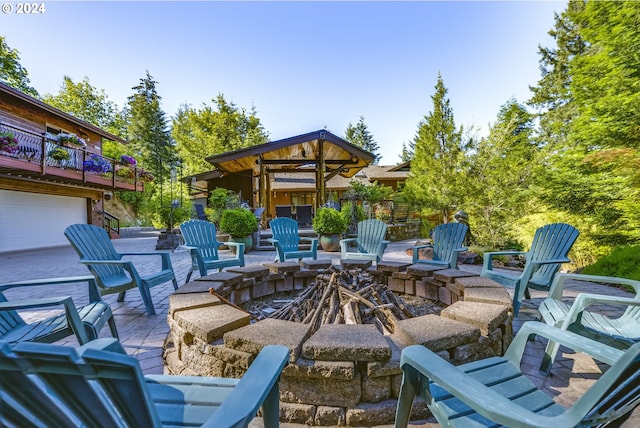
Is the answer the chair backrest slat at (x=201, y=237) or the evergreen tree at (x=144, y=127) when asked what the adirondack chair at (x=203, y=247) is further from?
the evergreen tree at (x=144, y=127)

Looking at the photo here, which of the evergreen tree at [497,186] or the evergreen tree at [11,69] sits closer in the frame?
the evergreen tree at [497,186]

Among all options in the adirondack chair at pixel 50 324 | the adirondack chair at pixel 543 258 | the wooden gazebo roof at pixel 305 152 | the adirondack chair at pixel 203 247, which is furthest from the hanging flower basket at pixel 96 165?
the adirondack chair at pixel 543 258

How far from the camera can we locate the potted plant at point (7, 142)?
6902mm

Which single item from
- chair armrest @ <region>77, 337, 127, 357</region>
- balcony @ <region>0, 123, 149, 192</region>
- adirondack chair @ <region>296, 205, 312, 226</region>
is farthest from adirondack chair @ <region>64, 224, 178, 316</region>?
adirondack chair @ <region>296, 205, 312, 226</region>

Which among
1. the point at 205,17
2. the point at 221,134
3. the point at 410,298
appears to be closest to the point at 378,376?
the point at 410,298

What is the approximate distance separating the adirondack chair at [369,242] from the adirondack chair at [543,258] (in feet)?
4.77

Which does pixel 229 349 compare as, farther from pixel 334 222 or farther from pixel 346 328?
pixel 334 222

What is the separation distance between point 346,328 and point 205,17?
817cm

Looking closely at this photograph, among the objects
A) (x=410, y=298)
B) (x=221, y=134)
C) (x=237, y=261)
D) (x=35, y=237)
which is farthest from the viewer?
(x=221, y=134)

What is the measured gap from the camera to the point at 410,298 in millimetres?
3039

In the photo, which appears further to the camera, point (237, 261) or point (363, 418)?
point (237, 261)

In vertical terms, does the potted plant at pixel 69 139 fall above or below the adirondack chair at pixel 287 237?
above

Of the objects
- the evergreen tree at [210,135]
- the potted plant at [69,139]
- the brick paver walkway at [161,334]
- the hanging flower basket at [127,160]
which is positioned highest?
the evergreen tree at [210,135]

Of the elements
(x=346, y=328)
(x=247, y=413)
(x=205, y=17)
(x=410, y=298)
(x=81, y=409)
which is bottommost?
(x=410, y=298)
